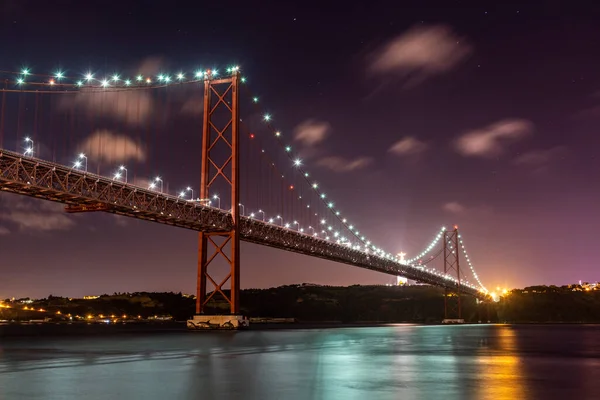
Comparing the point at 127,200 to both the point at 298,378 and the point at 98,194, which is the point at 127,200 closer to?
the point at 98,194

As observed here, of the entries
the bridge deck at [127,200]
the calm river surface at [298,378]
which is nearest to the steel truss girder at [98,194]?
the bridge deck at [127,200]

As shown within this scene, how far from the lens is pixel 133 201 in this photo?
44312 mm

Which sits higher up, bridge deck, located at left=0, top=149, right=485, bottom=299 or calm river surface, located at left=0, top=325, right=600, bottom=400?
bridge deck, located at left=0, top=149, right=485, bottom=299

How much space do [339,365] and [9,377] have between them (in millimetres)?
8446

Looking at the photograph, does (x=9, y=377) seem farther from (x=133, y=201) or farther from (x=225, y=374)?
(x=133, y=201)

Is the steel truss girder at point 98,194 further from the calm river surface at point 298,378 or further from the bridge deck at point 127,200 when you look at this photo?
the calm river surface at point 298,378

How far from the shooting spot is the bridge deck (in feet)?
119

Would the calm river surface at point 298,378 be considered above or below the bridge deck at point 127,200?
below

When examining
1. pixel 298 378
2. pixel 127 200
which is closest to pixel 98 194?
pixel 127 200

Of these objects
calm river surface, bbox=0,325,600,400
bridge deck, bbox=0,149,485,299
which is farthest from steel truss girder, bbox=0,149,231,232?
calm river surface, bbox=0,325,600,400

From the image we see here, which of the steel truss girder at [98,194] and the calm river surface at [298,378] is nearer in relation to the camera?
the calm river surface at [298,378]

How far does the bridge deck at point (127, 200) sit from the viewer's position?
36.2 m

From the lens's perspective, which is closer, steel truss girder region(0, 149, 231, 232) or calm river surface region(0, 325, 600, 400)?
calm river surface region(0, 325, 600, 400)

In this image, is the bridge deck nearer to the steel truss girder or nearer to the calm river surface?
the steel truss girder
